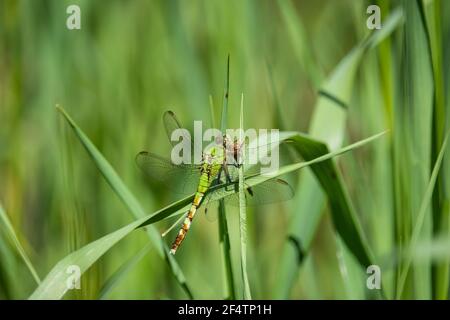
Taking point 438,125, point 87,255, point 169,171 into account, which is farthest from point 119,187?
point 438,125

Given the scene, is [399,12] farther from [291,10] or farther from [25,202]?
[25,202]

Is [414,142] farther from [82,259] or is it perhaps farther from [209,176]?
[82,259]

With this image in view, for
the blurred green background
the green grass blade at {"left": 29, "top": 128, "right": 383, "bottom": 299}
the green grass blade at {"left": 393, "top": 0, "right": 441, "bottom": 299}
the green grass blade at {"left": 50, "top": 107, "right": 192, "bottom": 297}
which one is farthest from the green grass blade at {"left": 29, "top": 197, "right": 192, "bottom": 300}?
the green grass blade at {"left": 393, "top": 0, "right": 441, "bottom": 299}

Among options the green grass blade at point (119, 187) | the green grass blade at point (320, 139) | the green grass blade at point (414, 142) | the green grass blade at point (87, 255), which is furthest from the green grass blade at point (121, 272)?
the green grass blade at point (414, 142)

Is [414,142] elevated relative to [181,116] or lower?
lower

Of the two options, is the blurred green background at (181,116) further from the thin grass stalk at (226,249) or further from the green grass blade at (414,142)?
the thin grass stalk at (226,249)

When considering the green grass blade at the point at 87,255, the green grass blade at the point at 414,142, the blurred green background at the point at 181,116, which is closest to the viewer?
the green grass blade at the point at 87,255
